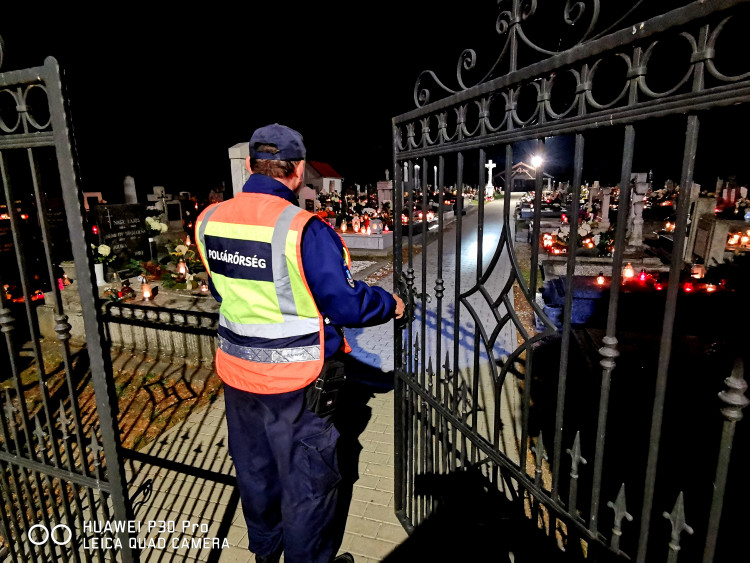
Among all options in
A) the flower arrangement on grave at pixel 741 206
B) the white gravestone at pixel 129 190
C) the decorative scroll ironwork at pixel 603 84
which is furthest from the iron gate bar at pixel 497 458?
the white gravestone at pixel 129 190

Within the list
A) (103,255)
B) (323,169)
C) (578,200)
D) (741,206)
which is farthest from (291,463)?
(323,169)

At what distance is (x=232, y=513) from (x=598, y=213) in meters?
15.8

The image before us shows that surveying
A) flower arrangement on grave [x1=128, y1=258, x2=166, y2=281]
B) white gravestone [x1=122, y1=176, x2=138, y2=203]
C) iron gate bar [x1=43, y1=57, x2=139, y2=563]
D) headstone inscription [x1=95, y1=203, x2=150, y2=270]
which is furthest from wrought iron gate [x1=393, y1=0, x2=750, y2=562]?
white gravestone [x1=122, y1=176, x2=138, y2=203]

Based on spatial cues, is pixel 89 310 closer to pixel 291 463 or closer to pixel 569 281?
pixel 291 463

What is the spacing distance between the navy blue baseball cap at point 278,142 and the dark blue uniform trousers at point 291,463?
1.31m

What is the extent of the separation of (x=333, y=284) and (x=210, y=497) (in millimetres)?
2460

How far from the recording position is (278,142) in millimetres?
2373

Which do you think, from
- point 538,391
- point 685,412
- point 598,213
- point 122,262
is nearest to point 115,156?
point 122,262

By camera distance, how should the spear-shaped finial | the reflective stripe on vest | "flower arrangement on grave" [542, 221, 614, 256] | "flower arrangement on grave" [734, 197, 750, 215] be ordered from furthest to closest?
"flower arrangement on grave" [734, 197, 750, 215], "flower arrangement on grave" [542, 221, 614, 256], the reflective stripe on vest, the spear-shaped finial

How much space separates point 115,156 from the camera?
2208cm

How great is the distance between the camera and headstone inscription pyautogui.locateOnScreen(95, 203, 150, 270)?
8789mm

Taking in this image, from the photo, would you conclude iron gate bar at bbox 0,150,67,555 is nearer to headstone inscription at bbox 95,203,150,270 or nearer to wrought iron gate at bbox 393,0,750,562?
wrought iron gate at bbox 393,0,750,562

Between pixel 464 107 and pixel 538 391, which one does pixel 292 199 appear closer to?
pixel 464 107

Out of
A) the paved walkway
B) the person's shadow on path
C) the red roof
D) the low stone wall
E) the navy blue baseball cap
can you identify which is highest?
the red roof
